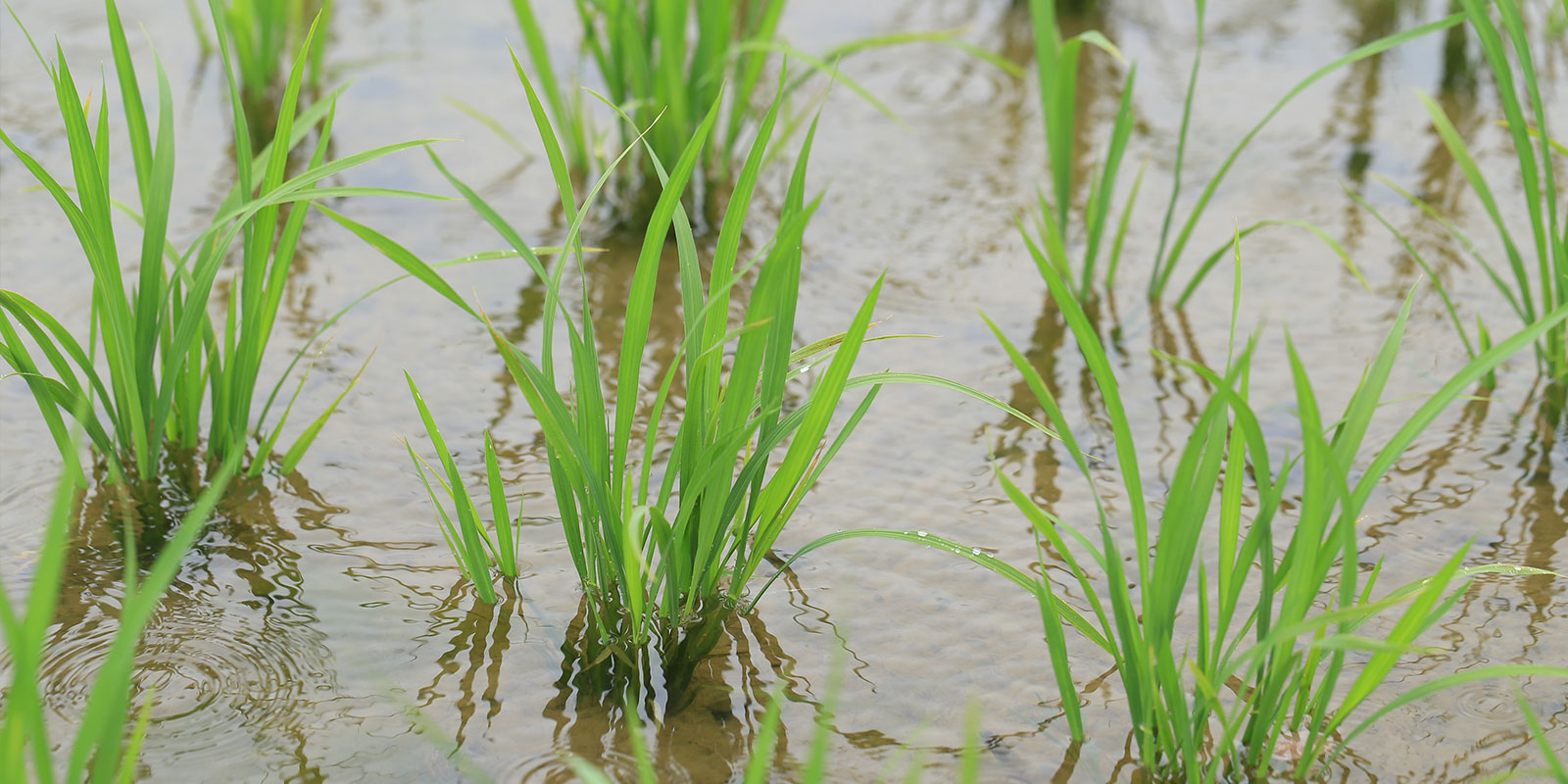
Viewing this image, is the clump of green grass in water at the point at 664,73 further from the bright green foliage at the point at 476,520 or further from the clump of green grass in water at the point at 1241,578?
the clump of green grass in water at the point at 1241,578

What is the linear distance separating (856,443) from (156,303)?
3.17ft

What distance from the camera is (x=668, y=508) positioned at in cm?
178

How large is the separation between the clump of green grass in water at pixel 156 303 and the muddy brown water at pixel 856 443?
0.14m

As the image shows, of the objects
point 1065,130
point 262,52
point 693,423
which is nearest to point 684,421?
point 693,423

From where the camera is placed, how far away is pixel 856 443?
200 centimetres

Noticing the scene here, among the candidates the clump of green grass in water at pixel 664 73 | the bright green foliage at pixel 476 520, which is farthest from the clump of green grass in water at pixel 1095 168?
the bright green foliage at pixel 476 520

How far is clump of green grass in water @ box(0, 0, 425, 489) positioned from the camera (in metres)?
1.48

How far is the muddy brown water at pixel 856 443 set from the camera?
142 centimetres

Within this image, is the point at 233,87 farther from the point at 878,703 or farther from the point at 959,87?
the point at 959,87

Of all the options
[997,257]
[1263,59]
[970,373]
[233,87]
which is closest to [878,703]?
[970,373]

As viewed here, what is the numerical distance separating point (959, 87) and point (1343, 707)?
93.1 inches

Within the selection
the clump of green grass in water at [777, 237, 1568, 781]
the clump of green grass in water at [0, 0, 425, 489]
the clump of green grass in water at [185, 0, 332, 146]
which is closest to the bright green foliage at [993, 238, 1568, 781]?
the clump of green grass in water at [777, 237, 1568, 781]

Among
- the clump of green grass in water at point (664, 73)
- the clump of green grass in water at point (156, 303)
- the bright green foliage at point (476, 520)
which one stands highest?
A: the clump of green grass in water at point (664, 73)

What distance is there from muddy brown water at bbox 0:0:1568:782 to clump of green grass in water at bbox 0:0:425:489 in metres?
0.14
